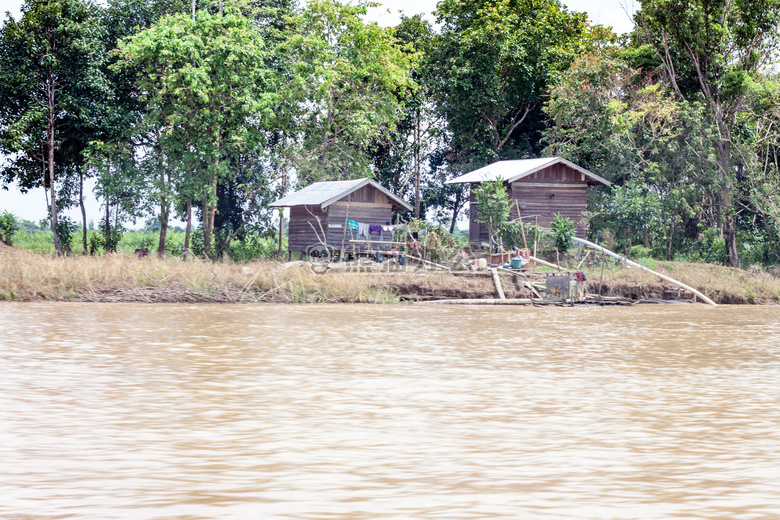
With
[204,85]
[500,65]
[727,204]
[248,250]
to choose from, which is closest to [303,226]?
[248,250]

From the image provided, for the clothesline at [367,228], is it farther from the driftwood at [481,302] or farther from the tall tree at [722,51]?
the tall tree at [722,51]

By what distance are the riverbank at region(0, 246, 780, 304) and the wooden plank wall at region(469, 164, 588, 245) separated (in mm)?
9720

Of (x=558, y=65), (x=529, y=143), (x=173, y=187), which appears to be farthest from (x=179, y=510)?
(x=529, y=143)

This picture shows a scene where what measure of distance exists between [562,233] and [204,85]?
17891mm

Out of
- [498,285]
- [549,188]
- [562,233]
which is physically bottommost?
[498,285]

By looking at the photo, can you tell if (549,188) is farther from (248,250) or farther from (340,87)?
(248,250)

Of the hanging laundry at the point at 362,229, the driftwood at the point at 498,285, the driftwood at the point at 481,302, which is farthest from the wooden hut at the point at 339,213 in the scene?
the driftwood at the point at 481,302

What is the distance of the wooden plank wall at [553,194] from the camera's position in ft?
134

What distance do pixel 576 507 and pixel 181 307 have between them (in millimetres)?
19687

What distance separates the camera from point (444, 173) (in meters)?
55.6

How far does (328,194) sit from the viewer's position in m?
38.4

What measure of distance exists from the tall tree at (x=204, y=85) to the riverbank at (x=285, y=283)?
1301 centimetres

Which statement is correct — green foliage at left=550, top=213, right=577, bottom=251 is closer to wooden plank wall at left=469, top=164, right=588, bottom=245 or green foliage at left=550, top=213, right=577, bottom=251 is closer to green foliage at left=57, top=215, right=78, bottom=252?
wooden plank wall at left=469, top=164, right=588, bottom=245

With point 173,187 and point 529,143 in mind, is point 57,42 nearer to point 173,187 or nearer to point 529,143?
point 173,187
